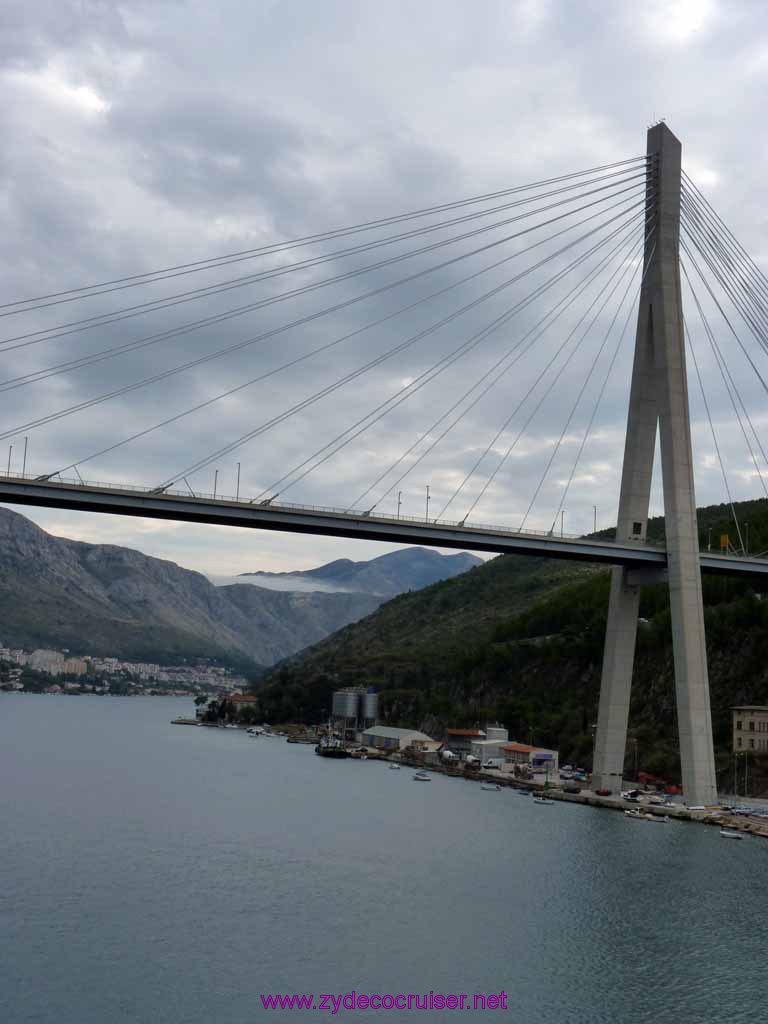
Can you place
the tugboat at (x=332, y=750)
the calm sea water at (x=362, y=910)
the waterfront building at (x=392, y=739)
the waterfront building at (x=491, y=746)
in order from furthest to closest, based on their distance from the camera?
the waterfront building at (x=392, y=739), the tugboat at (x=332, y=750), the waterfront building at (x=491, y=746), the calm sea water at (x=362, y=910)

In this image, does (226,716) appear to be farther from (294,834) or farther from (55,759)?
(294,834)

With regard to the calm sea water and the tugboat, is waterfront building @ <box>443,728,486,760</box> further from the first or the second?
the calm sea water

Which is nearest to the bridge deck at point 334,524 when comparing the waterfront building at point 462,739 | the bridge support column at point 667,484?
the bridge support column at point 667,484

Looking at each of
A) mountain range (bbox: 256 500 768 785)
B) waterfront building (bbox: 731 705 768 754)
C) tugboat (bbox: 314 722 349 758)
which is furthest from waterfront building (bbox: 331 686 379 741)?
waterfront building (bbox: 731 705 768 754)

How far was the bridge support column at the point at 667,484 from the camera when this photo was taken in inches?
1609

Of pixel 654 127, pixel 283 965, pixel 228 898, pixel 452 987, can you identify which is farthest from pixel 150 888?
pixel 654 127

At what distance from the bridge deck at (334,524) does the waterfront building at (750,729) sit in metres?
13.2

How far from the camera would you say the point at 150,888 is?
27688 mm

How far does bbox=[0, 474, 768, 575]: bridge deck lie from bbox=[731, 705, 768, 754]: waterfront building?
13250mm

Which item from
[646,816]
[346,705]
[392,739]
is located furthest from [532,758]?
[346,705]

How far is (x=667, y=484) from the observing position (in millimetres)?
41188

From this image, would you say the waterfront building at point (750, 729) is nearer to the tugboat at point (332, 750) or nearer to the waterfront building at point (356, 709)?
the tugboat at point (332, 750)

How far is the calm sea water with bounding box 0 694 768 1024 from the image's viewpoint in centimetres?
2023

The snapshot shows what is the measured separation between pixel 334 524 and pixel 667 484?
13059 millimetres
